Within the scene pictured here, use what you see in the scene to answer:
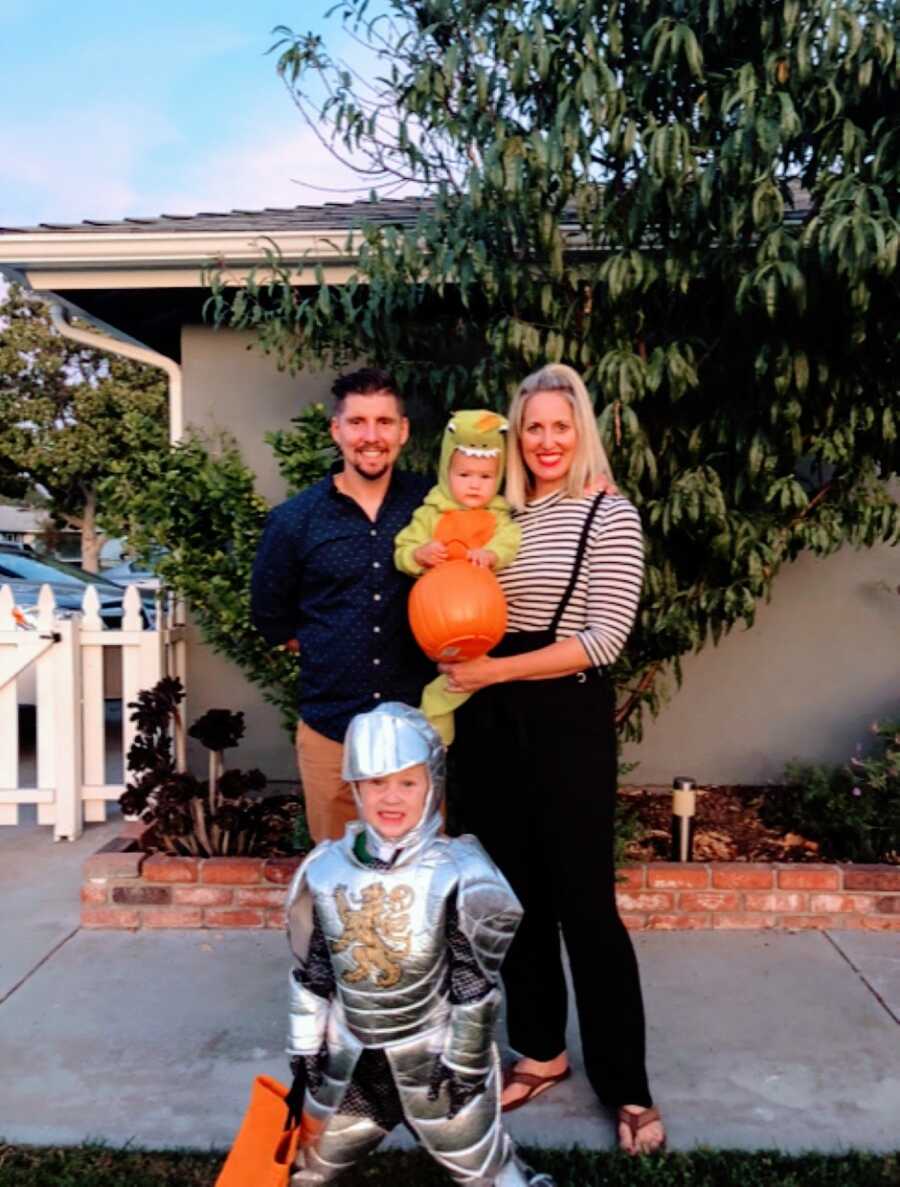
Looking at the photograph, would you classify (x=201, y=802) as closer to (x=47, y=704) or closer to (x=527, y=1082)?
(x=47, y=704)

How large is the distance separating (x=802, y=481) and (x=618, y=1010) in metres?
3.02

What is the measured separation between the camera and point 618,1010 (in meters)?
2.77

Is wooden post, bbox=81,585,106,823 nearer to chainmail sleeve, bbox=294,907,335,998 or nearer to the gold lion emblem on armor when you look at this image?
chainmail sleeve, bbox=294,907,335,998

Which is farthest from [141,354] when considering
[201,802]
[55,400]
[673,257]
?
[55,400]

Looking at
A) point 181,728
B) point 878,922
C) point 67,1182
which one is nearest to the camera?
point 67,1182

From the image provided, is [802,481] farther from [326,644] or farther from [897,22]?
[326,644]

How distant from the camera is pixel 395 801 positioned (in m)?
2.33

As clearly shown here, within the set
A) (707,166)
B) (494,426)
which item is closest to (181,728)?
(494,426)

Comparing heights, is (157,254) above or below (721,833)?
above

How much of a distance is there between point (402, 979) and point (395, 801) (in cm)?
39

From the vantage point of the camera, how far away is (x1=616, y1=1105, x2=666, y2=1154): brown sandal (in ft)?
9.22

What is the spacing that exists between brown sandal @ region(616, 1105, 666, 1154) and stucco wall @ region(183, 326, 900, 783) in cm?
328

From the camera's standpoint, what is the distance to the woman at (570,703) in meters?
2.70

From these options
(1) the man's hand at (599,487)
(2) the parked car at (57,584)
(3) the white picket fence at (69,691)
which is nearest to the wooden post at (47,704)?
(3) the white picket fence at (69,691)
